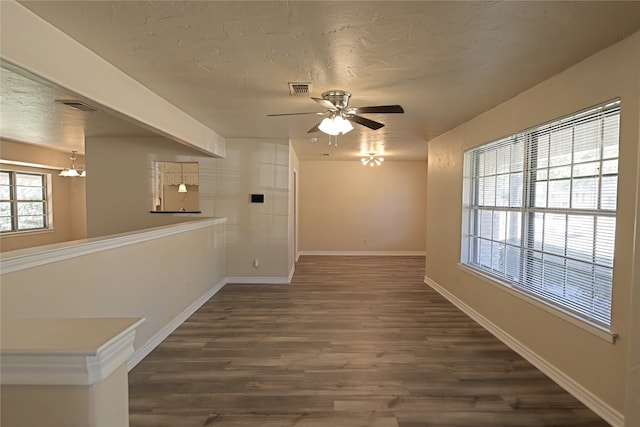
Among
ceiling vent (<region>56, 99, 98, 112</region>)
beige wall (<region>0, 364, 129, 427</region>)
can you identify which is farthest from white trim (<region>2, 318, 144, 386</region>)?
ceiling vent (<region>56, 99, 98, 112</region>)

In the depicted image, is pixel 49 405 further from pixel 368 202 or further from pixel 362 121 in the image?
pixel 368 202

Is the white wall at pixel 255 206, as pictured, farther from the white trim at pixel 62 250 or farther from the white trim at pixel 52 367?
the white trim at pixel 52 367

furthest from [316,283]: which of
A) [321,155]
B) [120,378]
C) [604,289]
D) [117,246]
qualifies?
[120,378]

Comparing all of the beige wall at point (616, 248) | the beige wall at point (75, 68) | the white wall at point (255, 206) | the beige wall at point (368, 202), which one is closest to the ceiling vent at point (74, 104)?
the beige wall at point (75, 68)

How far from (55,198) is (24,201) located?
65cm

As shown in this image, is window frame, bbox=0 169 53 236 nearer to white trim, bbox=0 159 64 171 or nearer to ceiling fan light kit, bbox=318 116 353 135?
white trim, bbox=0 159 64 171

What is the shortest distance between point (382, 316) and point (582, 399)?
6.79 ft

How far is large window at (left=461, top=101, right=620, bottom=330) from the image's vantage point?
2283 mm

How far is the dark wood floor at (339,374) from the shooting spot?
221 cm

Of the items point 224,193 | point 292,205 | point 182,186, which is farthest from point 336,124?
point 182,186

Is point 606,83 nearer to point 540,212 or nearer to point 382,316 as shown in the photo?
point 540,212

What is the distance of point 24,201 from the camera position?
23.0 ft

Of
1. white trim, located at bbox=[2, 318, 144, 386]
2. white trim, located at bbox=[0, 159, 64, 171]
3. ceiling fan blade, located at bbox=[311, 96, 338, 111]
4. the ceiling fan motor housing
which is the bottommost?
white trim, located at bbox=[2, 318, 144, 386]

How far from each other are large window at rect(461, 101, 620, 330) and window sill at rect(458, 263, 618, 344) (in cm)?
3
